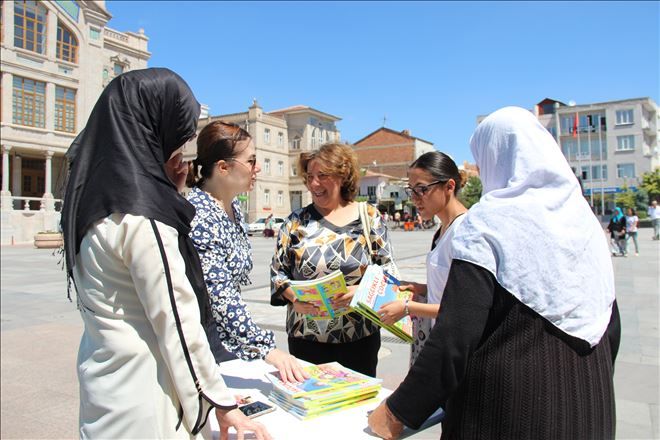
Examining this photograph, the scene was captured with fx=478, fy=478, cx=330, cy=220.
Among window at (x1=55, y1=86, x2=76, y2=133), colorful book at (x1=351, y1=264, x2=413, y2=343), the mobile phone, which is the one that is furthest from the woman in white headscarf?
window at (x1=55, y1=86, x2=76, y2=133)

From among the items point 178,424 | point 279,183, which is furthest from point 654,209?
point 279,183

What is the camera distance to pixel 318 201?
294cm

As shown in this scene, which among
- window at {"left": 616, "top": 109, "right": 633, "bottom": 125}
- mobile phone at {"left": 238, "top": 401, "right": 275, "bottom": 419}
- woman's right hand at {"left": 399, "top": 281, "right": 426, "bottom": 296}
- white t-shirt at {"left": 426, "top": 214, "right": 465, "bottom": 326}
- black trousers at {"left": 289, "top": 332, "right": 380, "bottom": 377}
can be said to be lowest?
black trousers at {"left": 289, "top": 332, "right": 380, "bottom": 377}

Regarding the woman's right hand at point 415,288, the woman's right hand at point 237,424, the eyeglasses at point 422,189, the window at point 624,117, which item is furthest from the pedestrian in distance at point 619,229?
the window at point 624,117

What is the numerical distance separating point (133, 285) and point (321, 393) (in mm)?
800

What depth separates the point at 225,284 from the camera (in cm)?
188

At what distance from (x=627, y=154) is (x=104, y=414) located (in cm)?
6273

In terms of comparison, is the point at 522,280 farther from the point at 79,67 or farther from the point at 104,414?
the point at 79,67

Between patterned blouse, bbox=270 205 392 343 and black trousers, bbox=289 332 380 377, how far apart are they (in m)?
0.05

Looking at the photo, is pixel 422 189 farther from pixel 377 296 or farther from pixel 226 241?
pixel 226 241

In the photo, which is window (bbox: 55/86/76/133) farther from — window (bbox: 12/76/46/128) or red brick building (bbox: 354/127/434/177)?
red brick building (bbox: 354/127/434/177)

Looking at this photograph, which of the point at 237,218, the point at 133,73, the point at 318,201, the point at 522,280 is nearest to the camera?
the point at 522,280

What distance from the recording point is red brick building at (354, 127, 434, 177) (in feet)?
196

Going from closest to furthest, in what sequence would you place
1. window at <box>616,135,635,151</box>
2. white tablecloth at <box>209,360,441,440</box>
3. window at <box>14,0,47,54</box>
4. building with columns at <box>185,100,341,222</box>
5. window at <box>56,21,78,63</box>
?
white tablecloth at <box>209,360,441,440</box> < window at <box>14,0,47,54</box> < window at <box>56,21,78,63</box> < building with columns at <box>185,100,341,222</box> < window at <box>616,135,635,151</box>
